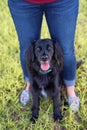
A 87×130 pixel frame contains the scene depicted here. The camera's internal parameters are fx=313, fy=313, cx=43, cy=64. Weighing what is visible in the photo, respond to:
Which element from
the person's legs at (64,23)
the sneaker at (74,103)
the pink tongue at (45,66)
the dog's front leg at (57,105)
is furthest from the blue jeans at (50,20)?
the sneaker at (74,103)

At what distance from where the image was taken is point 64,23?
225cm

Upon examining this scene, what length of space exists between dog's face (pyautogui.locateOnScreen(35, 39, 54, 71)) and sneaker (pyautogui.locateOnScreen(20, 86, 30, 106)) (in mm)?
502

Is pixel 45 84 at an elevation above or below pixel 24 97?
above

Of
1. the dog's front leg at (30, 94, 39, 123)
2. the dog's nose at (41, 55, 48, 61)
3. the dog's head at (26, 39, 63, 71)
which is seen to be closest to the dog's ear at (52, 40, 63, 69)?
the dog's head at (26, 39, 63, 71)

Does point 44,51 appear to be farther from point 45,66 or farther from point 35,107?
point 35,107

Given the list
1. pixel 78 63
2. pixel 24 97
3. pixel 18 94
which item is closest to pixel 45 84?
pixel 24 97

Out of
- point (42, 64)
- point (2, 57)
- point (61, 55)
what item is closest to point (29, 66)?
point (42, 64)

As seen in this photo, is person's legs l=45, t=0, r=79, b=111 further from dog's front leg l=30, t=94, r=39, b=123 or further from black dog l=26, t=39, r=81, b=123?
dog's front leg l=30, t=94, r=39, b=123

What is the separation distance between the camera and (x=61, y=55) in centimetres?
239

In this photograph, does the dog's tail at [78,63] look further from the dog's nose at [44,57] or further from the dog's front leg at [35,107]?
the dog's nose at [44,57]

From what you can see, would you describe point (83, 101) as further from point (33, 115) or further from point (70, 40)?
point (70, 40)

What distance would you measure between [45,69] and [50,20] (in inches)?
15.0

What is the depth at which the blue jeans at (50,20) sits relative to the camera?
219 cm

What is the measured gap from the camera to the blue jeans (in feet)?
7.17
